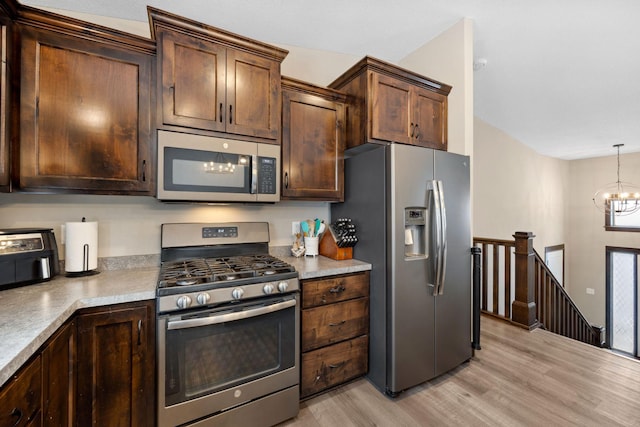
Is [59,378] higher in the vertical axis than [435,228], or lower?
lower

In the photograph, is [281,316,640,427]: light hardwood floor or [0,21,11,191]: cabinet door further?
[281,316,640,427]: light hardwood floor

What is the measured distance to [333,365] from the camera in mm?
1960

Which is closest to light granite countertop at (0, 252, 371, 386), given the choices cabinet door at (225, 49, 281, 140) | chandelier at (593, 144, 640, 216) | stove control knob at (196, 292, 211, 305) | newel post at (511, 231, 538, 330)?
stove control knob at (196, 292, 211, 305)

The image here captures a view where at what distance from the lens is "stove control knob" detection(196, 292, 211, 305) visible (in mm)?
1438

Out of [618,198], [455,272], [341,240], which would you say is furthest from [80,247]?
[618,198]

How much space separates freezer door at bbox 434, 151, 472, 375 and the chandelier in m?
6.12

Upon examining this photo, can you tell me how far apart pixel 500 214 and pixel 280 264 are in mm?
4688

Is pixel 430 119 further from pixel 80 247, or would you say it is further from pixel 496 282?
pixel 80 247

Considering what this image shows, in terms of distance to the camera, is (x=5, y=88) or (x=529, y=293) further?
(x=529, y=293)

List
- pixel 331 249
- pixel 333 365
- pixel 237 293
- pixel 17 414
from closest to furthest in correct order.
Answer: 1. pixel 17 414
2. pixel 237 293
3. pixel 333 365
4. pixel 331 249

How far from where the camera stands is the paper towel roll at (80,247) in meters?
1.64

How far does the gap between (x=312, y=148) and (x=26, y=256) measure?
182 cm

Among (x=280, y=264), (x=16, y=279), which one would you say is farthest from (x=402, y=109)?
(x=16, y=279)

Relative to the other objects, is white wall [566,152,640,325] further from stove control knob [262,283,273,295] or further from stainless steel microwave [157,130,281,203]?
stove control knob [262,283,273,295]
